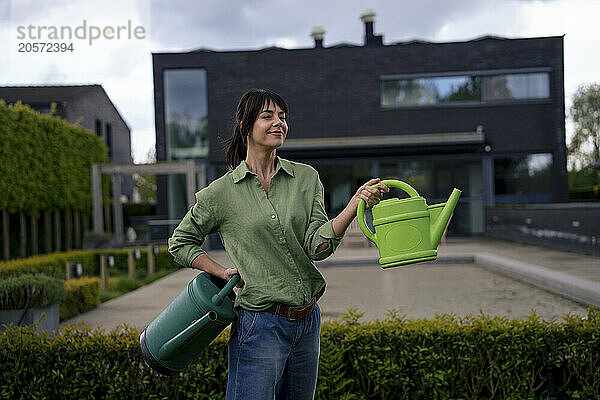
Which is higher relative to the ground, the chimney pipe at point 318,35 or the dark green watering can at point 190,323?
the chimney pipe at point 318,35

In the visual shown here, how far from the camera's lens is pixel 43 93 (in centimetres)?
2841

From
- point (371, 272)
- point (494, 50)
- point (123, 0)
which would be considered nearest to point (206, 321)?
point (123, 0)

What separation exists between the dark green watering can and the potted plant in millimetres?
3523

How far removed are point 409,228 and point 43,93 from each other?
29.4 meters

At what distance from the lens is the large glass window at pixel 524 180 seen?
64.2ft

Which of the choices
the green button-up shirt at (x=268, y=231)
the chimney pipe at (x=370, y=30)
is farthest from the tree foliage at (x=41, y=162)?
the chimney pipe at (x=370, y=30)

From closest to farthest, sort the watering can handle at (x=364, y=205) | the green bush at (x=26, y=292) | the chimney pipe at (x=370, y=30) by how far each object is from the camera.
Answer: the watering can handle at (x=364, y=205) → the green bush at (x=26, y=292) → the chimney pipe at (x=370, y=30)

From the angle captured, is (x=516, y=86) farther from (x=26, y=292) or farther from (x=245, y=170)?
(x=245, y=170)

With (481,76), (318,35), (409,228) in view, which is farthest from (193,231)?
(318,35)

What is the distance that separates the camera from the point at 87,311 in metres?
7.83

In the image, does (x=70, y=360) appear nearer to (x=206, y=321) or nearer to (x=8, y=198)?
(x=206, y=321)

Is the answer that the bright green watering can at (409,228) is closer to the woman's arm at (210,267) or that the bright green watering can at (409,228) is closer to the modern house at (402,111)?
the woman's arm at (210,267)

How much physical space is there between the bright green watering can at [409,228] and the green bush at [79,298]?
5.76 meters

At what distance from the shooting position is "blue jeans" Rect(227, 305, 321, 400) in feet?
7.28
